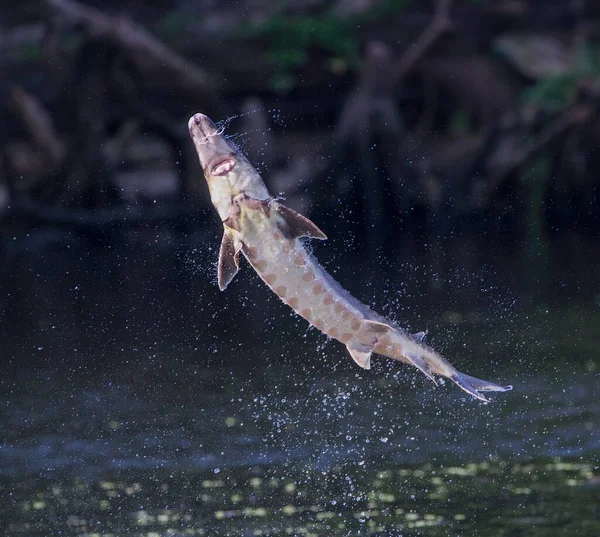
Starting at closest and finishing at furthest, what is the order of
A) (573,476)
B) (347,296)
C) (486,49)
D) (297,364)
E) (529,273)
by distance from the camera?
(347,296) → (573,476) → (297,364) → (529,273) → (486,49)

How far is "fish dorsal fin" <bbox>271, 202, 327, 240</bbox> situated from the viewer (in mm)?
7219

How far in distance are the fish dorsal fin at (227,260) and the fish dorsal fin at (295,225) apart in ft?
1.14

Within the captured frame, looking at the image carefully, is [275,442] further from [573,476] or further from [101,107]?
[101,107]

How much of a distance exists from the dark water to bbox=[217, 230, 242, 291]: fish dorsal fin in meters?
1.95

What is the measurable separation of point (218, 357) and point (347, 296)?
6.58 metres

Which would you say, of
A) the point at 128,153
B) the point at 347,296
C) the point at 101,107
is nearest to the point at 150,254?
the point at 101,107

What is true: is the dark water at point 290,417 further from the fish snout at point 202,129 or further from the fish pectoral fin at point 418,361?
the fish snout at point 202,129

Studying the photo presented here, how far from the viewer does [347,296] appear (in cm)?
753

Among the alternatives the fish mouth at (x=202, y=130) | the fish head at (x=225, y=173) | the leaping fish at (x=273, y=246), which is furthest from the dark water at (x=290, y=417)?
the fish mouth at (x=202, y=130)

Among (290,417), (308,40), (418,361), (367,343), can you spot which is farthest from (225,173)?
(308,40)

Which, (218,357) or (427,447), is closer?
(427,447)

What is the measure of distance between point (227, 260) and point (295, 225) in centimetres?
50

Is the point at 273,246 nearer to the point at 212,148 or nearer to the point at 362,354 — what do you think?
the point at 212,148

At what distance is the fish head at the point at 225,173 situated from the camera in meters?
7.34
